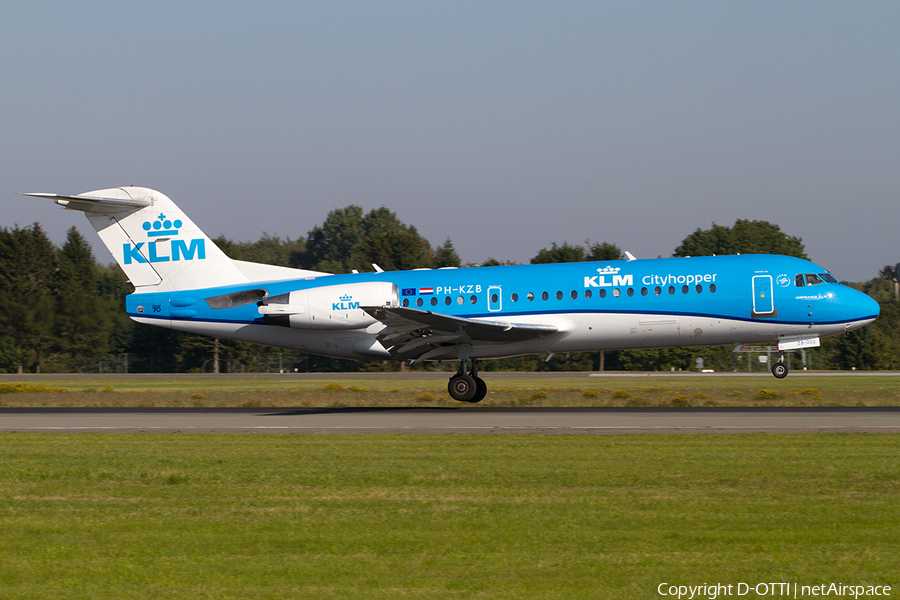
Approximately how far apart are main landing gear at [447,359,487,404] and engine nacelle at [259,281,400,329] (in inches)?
109

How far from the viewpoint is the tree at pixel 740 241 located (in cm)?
9050

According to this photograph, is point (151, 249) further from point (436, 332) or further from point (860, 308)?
point (860, 308)

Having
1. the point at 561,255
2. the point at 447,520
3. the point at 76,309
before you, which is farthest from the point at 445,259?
the point at 447,520

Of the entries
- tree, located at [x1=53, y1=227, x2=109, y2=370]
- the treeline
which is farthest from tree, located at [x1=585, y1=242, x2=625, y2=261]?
tree, located at [x1=53, y1=227, x2=109, y2=370]

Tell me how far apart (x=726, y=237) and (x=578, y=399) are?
72.5 meters

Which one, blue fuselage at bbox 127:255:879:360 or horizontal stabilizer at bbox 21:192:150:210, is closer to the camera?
blue fuselage at bbox 127:255:879:360

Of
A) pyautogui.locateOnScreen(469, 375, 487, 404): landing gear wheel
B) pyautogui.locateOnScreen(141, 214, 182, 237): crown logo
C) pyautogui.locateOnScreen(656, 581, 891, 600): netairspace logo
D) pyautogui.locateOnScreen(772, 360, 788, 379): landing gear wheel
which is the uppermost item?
pyautogui.locateOnScreen(141, 214, 182, 237): crown logo

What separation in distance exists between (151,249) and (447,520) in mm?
19684

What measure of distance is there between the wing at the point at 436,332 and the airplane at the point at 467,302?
0.14ft

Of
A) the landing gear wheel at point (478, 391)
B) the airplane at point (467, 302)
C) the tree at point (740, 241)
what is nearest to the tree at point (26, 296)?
the airplane at point (467, 302)

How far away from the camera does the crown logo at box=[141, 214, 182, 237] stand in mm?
26188

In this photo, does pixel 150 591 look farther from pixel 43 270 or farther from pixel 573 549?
pixel 43 270

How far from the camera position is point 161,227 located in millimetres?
26266

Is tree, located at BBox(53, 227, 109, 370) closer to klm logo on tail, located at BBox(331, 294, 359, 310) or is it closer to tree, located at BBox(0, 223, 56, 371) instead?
tree, located at BBox(0, 223, 56, 371)
